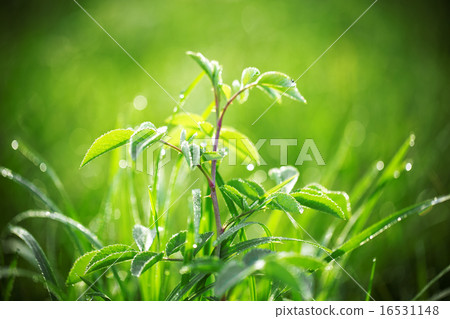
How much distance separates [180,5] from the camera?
3510 millimetres

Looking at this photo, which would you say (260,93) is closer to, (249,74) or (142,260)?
(249,74)

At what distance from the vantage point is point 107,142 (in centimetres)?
65

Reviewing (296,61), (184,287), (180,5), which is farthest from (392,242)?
(180,5)

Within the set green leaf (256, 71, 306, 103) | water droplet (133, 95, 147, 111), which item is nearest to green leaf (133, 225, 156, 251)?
green leaf (256, 71, 306, 103)

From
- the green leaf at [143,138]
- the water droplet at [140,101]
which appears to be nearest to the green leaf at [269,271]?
the green leaf at [143,138]

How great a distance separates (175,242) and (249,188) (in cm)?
17

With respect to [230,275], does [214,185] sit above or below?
above

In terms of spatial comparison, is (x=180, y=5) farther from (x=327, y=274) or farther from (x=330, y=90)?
(x=327, y=274)

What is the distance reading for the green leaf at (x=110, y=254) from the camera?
68 cm

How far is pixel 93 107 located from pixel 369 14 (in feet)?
6.79

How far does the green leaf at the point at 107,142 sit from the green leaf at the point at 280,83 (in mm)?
242

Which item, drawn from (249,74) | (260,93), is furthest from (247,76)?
(260,93)

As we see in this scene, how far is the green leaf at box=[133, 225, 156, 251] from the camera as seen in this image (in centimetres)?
74

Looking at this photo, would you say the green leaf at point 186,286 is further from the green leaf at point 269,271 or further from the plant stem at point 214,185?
the green leaf at point 269,271
